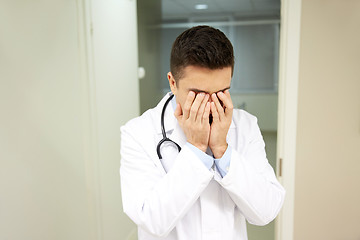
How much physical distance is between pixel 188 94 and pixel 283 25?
99cm

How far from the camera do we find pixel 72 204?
5.66 ft

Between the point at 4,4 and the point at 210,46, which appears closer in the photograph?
the point at 210,46

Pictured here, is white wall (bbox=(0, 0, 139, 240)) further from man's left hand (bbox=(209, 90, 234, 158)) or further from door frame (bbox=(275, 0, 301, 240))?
door frame (bbox=(275, 0, 301, 240))

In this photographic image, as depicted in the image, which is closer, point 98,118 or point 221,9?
point 98,118

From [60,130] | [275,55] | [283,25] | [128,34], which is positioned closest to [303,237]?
[283,25]

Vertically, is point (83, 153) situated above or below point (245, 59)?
below

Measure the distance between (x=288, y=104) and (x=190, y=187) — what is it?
3.22 ft

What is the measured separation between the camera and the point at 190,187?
0.91m

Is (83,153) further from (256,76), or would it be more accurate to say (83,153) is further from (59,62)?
(256,76)

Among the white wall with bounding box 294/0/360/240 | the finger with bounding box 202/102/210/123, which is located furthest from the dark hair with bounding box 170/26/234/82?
the white wall with bounding box 294/0/360/240

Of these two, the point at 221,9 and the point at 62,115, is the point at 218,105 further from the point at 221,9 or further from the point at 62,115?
the point at 221,9

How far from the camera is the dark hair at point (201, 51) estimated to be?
916 mm

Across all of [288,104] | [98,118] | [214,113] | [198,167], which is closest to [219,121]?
[214,113]

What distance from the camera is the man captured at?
36.0 inches
